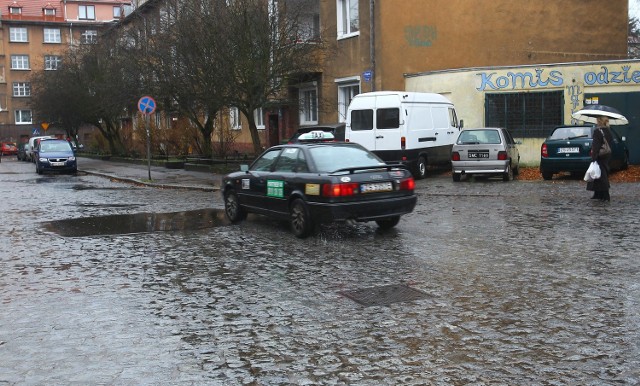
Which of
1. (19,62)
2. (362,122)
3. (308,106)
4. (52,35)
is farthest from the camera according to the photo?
(52,35)

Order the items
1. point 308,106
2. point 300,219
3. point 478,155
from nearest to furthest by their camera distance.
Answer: point 300,219, point 478,155, point 308,106

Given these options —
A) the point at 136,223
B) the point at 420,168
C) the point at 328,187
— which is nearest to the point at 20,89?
the point at 420,168

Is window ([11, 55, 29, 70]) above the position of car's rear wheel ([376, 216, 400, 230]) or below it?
above

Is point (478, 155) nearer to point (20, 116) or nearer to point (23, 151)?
point (23, 151)

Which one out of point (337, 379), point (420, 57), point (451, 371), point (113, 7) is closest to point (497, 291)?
point (451, 371)

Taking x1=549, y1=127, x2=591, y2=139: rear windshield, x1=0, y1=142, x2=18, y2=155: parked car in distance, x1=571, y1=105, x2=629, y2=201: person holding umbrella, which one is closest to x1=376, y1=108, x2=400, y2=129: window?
x1=549, y1=127, x2=591, y2=139: rear windshield

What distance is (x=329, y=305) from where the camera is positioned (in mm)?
6945

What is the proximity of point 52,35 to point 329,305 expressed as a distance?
3289 inches

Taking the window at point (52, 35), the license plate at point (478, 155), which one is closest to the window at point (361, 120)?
the license plate at point (478, 155)

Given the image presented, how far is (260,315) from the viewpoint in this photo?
6637 mm

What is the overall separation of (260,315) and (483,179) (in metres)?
15.6

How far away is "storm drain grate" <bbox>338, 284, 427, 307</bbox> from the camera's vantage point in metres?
7.06

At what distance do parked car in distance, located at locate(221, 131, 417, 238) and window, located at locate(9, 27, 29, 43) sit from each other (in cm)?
7719

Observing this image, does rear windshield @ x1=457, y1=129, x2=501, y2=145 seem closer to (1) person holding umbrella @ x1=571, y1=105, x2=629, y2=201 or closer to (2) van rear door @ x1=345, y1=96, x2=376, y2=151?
(2) van rear door @ x1=345, y1=96, x2=376, y2=151
